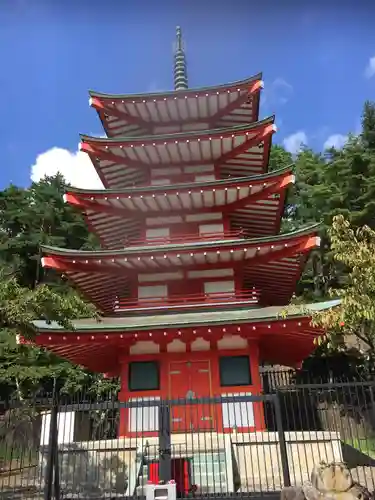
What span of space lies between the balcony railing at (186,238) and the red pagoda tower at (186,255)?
43mm

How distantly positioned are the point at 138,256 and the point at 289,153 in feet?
132

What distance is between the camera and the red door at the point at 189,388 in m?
14.5

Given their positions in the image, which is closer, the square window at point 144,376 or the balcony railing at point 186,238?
the square window at point 144,376

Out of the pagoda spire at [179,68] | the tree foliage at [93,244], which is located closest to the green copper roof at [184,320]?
the tree foliage at [93,244]

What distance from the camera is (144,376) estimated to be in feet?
50.3

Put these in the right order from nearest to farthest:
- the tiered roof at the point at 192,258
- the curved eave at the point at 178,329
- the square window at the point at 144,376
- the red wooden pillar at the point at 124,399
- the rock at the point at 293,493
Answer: the rock at the point at 293,493 → the curved eave at the point at 178,329 → the red wooden pillar at the point at 124,399 → the square window at the point at 144,376 → the tiered roof at the point at 192,258

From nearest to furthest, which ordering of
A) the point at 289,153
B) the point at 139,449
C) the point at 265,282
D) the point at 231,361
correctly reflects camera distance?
1. the point at 139,449
2. the point at 231,361
3. the point at 265,282
4. the point at 289,153

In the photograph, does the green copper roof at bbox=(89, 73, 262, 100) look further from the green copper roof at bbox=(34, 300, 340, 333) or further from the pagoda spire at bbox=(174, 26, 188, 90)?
the green copper roof at bbox=(34, 300, 340, 333)

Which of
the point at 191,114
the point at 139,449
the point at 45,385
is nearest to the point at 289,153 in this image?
the point at 191,114

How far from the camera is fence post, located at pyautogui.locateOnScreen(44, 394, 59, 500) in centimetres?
964

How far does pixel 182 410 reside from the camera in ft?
47.9

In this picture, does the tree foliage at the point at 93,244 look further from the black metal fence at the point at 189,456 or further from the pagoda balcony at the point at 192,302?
the black metal fence at the point at 189,456

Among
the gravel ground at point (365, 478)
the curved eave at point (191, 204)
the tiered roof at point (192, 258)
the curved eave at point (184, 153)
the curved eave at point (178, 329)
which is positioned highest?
the curved eave at point (184, 153)

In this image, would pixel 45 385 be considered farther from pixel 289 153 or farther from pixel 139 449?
pixel 289 153
